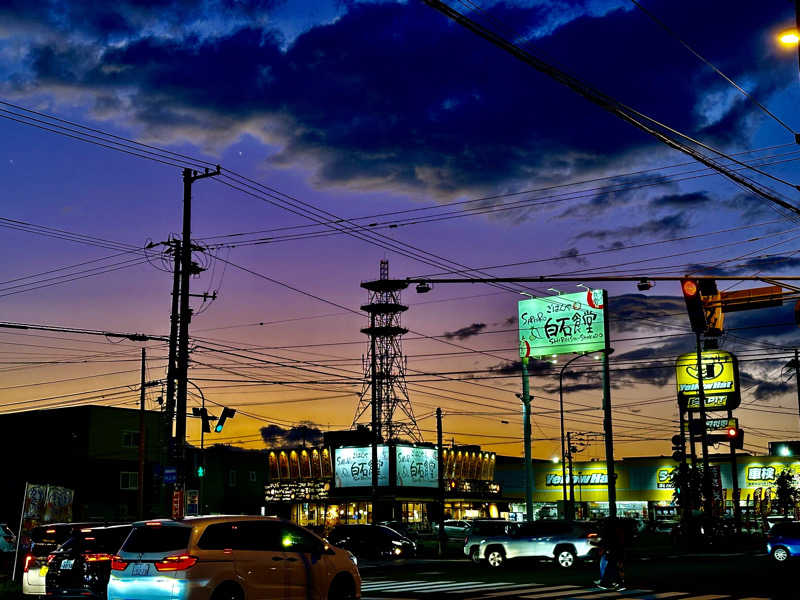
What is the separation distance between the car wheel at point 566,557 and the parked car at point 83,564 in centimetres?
1780

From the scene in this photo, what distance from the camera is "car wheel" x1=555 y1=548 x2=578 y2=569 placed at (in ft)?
105

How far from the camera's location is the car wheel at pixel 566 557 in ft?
105

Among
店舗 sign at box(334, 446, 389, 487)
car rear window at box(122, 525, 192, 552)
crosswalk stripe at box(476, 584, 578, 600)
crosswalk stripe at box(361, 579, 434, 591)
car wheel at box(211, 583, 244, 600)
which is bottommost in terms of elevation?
crosswalk stripe at box(361, 579, 434, 591)

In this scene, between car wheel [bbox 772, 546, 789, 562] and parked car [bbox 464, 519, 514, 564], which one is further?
parked car [bbox 464, 519, 514, 564]

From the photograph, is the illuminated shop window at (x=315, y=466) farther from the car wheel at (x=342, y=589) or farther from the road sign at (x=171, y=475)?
the car wheel at (x=342, y=589)

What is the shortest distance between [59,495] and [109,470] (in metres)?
39.2

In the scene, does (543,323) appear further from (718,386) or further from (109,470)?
(109,470)

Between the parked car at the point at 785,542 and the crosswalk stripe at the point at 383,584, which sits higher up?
the parked car at the point at 785,542

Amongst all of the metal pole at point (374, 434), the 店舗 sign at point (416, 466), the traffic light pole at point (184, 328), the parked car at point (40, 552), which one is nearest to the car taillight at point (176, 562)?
the parked car at point (40, 552)

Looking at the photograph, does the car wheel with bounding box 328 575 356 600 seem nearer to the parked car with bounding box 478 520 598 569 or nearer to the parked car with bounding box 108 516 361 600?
the parked car with bounding box 108 516 361 600

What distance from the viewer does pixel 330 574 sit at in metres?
16.1

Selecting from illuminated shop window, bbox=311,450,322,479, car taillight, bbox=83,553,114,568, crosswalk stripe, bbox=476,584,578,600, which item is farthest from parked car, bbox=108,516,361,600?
illuminated shop window, bbox=311,450,322,479

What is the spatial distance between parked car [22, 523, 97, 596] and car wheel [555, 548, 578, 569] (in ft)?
56.3

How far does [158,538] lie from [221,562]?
1.10m
